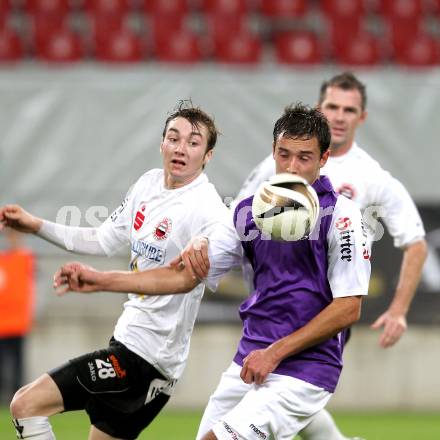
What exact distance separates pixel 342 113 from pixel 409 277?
3.41 feet

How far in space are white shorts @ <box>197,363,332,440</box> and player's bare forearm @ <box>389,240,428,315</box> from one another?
1.42 metres

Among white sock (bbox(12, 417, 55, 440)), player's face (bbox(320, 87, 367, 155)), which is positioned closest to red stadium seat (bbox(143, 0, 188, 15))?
player's face (bbox(320, 87, 367, 155))

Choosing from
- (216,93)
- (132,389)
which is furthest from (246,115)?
(132,389)

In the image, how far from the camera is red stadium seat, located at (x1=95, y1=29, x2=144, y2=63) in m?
11.9

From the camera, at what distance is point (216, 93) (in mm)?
9438

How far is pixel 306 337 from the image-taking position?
410cm

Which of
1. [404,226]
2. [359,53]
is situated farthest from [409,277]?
[359,53]

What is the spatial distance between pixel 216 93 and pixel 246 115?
0.35m

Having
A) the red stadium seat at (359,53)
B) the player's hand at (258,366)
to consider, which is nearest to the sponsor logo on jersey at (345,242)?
the player's hand at (258,366)

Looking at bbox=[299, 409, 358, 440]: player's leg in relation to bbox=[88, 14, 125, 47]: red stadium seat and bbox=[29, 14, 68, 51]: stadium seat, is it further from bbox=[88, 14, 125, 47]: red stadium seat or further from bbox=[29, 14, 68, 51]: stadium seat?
bbox=[29, 14, 68, 51]: stadium seat

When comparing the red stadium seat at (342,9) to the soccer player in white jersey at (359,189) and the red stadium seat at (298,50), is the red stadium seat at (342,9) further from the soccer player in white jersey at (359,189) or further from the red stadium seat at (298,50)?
the soccer player in white jersey at (359,189)

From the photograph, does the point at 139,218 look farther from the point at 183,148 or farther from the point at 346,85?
the point at 346,85

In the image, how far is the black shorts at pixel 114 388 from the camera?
4.86m

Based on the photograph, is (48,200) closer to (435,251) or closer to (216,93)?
(216,93)
